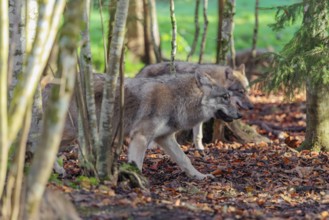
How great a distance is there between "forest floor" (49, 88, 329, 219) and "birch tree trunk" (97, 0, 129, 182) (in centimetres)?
27

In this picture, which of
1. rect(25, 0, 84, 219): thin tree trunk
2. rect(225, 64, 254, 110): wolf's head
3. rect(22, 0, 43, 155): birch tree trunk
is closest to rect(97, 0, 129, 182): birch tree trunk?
rect(22, 0, 43, 155): birch tree trunk

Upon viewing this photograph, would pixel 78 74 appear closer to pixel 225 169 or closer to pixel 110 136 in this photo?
pixel 110 136

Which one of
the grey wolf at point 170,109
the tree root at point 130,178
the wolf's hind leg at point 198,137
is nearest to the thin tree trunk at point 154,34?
the wolf's hind leg at point 198,137

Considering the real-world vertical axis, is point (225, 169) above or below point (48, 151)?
below

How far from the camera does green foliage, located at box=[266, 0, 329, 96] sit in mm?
9820

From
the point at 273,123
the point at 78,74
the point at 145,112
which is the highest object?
the point at 78,74

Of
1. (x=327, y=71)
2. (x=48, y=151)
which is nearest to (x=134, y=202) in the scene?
(x=48, y=151)

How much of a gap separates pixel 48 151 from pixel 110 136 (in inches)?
96.1

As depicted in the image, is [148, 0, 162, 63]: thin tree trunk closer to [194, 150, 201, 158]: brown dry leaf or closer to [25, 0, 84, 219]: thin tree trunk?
Answer: [194, 150, 201, 158]: brown dry leaf

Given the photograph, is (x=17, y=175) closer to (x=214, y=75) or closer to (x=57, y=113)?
(x=57, y=113)

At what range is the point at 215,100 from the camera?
10.9 metres

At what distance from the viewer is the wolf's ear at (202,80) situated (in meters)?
10.7

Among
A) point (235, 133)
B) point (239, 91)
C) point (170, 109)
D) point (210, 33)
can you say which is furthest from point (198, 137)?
point (210, 33)

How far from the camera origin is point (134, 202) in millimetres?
7199
